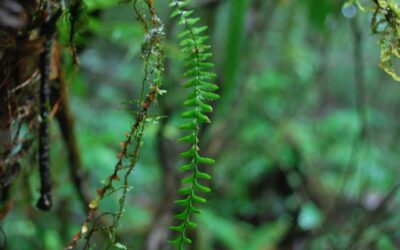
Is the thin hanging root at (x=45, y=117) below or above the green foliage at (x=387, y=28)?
below

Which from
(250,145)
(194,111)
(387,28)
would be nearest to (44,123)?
(194,111)

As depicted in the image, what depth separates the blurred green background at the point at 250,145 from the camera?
1578 mm

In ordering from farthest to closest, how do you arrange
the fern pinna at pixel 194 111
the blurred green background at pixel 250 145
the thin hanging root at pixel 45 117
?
the blurred green background at pixel 250 145 < the thin hanging root at pixel 45 117 < the fern pinna at pixel 194 111

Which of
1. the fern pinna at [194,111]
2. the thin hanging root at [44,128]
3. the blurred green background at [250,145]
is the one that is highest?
the fern pinna at [194,111]

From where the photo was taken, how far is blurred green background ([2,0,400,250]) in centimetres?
158

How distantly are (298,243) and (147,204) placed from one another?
1132 millimetres

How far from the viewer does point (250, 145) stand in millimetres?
3426

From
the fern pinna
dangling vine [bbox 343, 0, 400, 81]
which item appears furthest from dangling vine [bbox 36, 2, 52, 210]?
dangling vine [bbox 343, 0, 400, 81]

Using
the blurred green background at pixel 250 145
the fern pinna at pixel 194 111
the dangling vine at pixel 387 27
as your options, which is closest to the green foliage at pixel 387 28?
the dangling vine at pixel 387 27

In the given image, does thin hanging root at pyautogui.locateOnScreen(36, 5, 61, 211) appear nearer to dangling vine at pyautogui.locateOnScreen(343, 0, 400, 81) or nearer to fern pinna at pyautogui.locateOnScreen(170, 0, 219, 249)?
fern pinna at pyautogui.locateOnScreen(170, 0, 219, 249)

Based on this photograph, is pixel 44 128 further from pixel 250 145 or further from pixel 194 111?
pixel 250 145

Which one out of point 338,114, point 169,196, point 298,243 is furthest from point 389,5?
point 338,114

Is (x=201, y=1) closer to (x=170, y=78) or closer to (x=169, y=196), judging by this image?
(x=170, y=78)

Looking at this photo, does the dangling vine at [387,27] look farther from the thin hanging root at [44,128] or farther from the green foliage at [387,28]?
the thin hanging root at [44,128]
